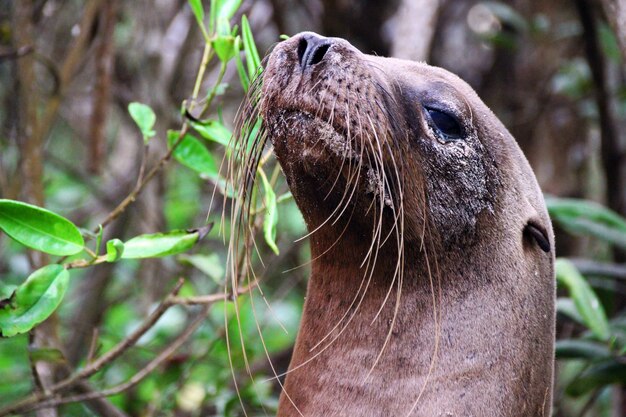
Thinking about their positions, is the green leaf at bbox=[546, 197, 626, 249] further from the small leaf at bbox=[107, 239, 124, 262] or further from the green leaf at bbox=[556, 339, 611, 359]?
the small leaf at bbox=[107, 239, 124, 262]

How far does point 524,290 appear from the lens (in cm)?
266

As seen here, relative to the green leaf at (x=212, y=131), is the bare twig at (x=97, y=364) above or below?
below

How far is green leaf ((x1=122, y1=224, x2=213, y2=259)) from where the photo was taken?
2471 mm

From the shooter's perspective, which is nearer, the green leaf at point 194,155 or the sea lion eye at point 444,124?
the sea lion eye at point 444,124

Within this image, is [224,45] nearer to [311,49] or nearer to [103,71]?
[311,49]

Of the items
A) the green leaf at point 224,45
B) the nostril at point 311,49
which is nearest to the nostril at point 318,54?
the nostril at point 311,49

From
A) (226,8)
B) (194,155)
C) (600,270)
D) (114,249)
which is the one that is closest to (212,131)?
(194,155)

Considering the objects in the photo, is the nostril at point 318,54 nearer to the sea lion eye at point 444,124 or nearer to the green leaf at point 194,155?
the sea lion eye at point 444,124

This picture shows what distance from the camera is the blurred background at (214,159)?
394cm

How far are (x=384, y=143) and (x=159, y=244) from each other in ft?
2.18

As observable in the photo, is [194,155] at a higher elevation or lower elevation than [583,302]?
higher

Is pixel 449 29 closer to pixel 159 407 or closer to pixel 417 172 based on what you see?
pixel 159 407

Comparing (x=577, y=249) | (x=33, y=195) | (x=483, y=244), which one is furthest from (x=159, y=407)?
(x=577, y=249)

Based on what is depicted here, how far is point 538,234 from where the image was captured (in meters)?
2.74
